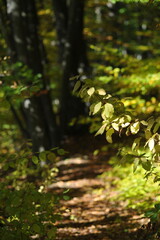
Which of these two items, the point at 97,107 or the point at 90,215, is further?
the point at 90,215

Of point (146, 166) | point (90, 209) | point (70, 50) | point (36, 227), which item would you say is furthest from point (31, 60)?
point (146, 166)

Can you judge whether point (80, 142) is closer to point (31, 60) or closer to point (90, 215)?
point (31, 60)

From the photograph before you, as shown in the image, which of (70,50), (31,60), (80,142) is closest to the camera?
(31,60)

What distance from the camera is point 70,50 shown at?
9.05 m

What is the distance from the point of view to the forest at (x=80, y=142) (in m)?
2.40

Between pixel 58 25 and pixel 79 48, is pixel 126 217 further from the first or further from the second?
pixel 58 25

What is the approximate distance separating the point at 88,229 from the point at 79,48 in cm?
646

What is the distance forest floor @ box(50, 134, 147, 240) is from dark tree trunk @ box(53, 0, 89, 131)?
1.92 metres

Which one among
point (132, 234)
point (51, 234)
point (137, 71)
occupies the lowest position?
point (132, 234)

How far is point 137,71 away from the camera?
5.43 m

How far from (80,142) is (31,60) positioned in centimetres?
317

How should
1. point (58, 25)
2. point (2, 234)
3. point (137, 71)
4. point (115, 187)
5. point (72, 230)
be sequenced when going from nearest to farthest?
point (2, 234) → point (72, 230) → point (137, 71) → point (115, 187) → point (58, 25)

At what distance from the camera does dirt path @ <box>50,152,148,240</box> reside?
158 inches

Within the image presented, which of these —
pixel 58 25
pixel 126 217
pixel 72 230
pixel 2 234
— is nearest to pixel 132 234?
pixel 126 217
